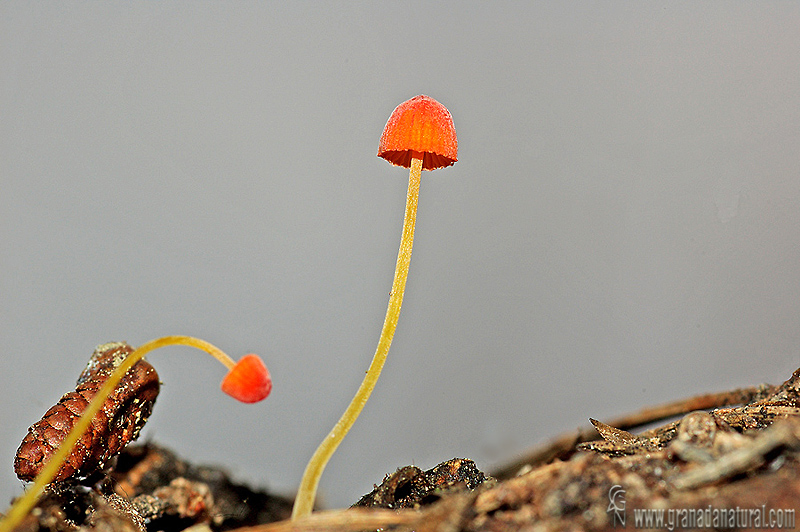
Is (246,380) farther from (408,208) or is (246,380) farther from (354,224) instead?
(354,224)

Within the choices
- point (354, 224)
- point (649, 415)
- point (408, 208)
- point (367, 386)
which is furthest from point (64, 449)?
point (649, 415)

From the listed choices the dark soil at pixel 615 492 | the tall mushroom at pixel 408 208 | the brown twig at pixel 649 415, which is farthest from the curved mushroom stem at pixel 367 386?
the brown twig at pixel 649 415

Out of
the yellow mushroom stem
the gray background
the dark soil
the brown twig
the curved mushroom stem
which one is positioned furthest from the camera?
the gray background

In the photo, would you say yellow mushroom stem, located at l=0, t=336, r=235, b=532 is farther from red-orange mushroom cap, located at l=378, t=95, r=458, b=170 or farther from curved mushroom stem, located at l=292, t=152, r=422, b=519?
red-orange mushroom cap, located at l=378, t=95, r=458, b=170

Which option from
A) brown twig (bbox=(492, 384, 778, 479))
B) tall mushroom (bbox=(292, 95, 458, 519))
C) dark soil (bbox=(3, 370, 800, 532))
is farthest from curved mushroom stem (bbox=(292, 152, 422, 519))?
brown twig (bbox=(492, 384, 778, 479))

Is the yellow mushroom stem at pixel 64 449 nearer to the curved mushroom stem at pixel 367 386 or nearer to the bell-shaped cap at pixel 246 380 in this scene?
the bell-shaped cap at pixel 246 380
